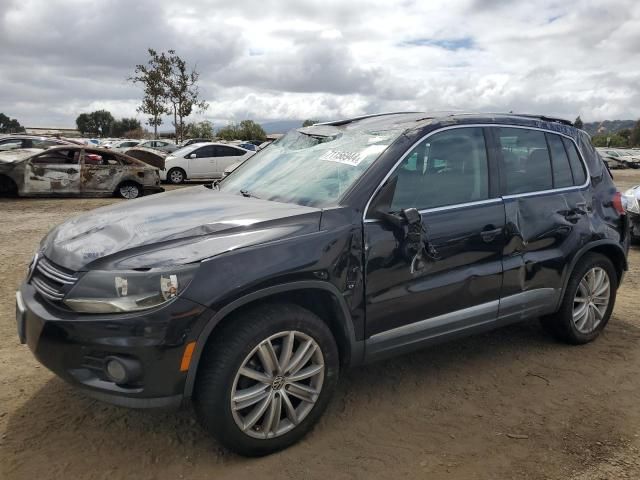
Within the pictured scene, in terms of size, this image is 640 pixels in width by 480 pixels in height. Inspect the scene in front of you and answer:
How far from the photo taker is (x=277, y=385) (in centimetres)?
287

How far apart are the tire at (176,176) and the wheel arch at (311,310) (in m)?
17.2

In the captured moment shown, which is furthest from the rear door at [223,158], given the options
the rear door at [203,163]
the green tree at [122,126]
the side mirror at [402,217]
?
the green tree at [122,126]

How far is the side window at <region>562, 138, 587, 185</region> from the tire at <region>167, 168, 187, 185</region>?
1656 centimetres

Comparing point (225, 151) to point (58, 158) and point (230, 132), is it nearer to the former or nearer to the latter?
point (58, 158)

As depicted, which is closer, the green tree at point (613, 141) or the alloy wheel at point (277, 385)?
the alloy wheel at point (277, 385)

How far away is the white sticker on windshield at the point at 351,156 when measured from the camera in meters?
3.41

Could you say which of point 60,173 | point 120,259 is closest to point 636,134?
point 60,173

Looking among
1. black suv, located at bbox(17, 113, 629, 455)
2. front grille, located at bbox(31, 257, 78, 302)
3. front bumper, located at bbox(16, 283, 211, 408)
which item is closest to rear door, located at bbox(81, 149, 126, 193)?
black suv, located at bbox(17, 113, 629, 455)

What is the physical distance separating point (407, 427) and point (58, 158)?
12.3m

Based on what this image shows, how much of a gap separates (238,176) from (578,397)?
9.15 feet

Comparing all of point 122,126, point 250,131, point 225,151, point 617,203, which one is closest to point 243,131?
point 250,131

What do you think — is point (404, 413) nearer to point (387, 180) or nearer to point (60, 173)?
point (387, 180)

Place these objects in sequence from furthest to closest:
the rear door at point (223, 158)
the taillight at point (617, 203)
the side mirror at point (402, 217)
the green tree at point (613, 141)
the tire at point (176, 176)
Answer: the green tree at point (613, 141) < the rear door at point (223, 158) < the tire at point (176, 176) < the taillight at point (617, 203) < the side mirror at point (402, 217)

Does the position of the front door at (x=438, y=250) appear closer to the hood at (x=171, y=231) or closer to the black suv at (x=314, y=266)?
the black suv at (x=314, y=266)
